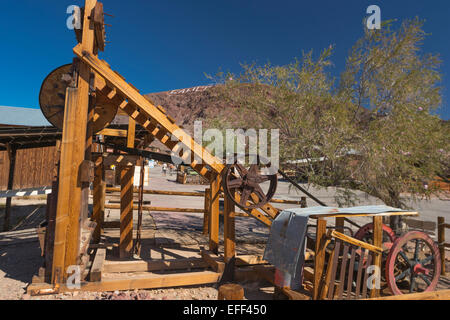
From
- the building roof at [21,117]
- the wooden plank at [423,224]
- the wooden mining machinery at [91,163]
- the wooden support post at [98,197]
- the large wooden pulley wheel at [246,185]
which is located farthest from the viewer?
the building roof at [21,117]

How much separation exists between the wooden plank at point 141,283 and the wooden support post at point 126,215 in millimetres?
1705

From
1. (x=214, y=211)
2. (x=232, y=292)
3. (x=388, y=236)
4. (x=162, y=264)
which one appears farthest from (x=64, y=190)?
(x=388, y=236)

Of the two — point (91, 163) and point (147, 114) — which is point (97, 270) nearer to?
point (91, 163)

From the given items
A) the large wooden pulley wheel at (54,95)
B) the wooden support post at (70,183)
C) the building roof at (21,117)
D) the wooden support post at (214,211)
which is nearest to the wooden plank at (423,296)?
the wooden support post at (214,211)

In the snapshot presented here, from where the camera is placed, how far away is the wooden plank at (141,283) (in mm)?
3908

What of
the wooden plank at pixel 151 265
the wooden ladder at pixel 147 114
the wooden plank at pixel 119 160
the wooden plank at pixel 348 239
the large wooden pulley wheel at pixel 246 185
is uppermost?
the wooden ladder at pixel 147 114

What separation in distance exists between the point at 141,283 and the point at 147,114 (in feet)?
9.27

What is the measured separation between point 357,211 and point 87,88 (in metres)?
4.77

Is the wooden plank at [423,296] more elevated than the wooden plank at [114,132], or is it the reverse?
the wooden plank at [114,132]

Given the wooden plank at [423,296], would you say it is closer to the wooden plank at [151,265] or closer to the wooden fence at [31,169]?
the wooden plank at [151,265]

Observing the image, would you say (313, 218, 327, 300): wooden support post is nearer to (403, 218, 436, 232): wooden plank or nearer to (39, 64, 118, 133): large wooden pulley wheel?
(39, 64, 118, 133): large wooden pulley wheel

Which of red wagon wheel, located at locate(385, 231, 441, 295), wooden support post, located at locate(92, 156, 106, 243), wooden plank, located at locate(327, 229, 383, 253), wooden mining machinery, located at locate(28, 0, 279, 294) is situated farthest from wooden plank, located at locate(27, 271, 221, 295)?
red wagon wheel, located at locate(385, 231, 441, 295)

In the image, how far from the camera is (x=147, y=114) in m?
4.49
